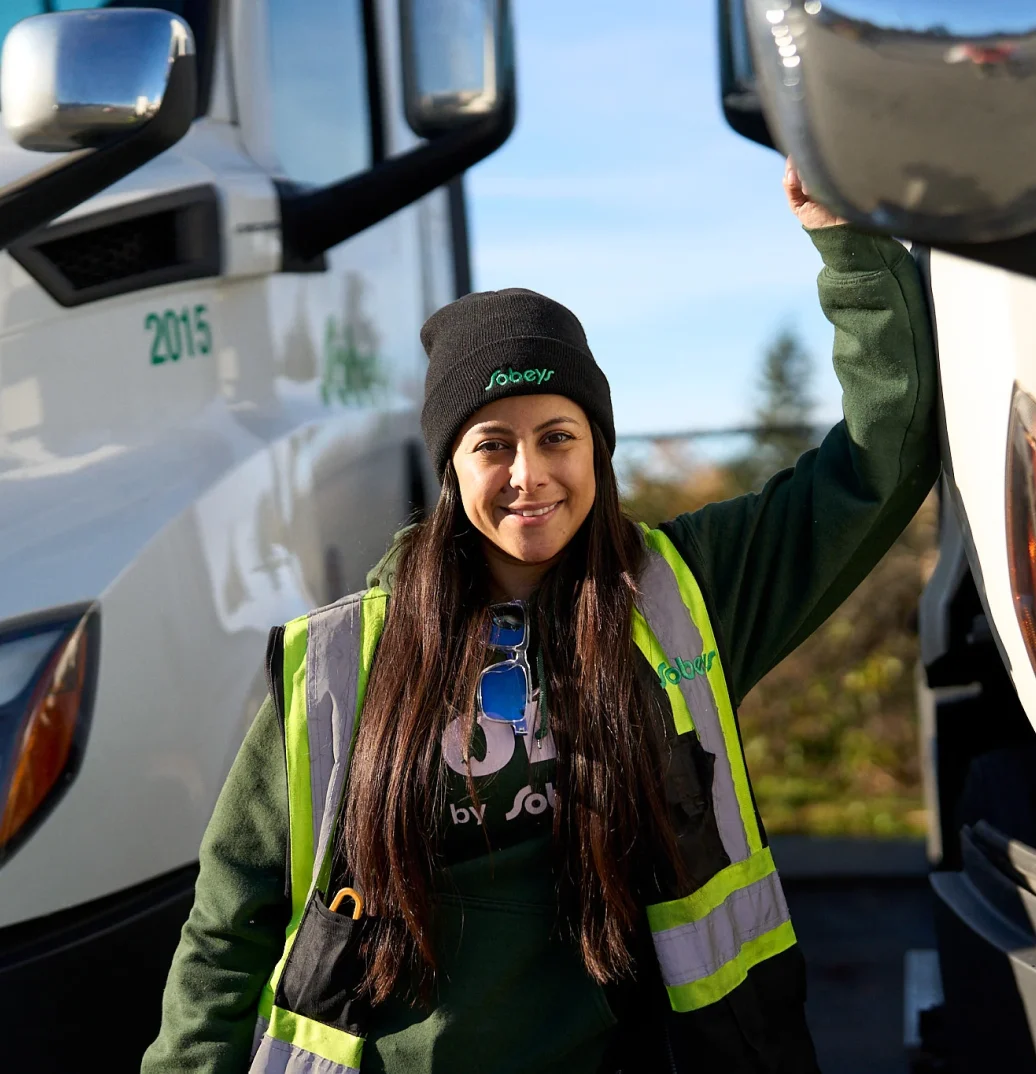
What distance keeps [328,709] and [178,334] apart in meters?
0.85

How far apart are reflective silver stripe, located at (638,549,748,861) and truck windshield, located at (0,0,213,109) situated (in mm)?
1289

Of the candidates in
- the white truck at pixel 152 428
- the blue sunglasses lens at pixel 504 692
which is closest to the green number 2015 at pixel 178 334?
the white truck at pixel 152 428

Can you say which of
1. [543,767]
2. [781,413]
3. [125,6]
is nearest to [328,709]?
[543,767]

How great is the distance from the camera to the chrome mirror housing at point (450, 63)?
2697 mm

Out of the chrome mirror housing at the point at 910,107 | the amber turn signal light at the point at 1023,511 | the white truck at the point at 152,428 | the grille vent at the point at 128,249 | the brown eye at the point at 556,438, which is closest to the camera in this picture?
the chrome mirror housing at the point at 910,107

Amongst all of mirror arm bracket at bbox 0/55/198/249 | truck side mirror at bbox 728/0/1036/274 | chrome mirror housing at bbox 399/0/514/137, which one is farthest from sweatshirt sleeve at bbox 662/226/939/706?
chrome mirror housing at bbox 399/0/514/137

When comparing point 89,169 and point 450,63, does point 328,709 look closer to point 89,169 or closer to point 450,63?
point 89,169

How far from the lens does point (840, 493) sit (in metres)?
1.64

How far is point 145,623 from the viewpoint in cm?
195

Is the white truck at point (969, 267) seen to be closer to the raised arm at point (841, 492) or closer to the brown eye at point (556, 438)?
the raised arm at point (841, 492)

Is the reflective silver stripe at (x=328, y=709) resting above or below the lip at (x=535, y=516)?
below

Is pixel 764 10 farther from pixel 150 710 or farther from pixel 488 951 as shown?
pixel 150 710

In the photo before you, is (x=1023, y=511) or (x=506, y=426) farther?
(x=506, y=426)

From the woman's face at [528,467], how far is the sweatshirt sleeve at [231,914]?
342 mm
